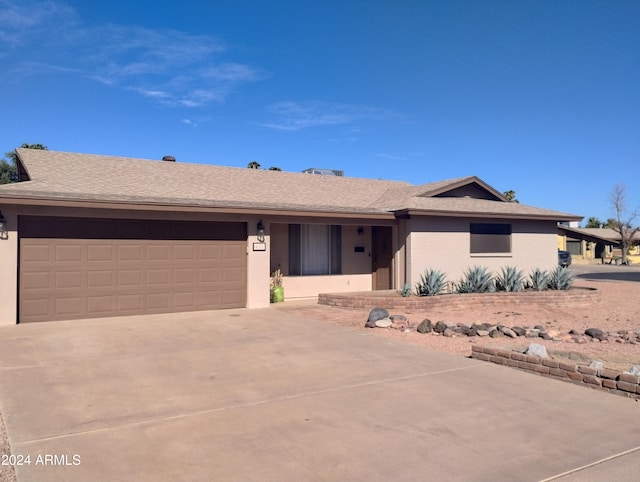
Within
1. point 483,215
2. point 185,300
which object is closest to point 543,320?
point 483,215

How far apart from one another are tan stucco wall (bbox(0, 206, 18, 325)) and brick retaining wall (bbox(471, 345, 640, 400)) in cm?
990

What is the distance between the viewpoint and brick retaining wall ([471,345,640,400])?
20.2ft

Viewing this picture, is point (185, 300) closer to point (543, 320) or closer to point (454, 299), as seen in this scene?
point (454, 299)

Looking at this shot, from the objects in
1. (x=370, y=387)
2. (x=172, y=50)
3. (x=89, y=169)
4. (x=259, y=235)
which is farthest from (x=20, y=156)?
(x=370, y=387)

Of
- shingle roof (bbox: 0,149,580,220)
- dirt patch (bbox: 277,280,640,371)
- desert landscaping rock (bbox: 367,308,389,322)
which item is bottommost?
dirt patch (bbox: 277,280,640,371)

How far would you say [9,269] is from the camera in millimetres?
10977

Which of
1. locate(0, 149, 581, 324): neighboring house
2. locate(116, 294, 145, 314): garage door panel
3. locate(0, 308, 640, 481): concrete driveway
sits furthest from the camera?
locate(116, 294, 145, 314): garage door panel

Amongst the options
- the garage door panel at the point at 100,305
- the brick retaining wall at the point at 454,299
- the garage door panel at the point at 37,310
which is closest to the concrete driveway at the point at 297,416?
the garage door panel at the point at 37,310

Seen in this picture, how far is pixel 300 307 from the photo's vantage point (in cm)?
1427

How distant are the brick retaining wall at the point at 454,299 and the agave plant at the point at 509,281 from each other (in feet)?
1.81

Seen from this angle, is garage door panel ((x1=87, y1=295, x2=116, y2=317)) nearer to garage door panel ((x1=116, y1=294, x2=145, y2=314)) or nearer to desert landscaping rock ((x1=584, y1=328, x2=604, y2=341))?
garage door panel ((x1=116, y1=294, x2=145, y2=314))

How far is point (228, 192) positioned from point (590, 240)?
4833cm

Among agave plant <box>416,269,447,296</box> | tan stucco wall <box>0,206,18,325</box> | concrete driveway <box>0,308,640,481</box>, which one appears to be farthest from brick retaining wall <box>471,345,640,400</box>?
tan stucco wall <box>0,206,18,325</box>

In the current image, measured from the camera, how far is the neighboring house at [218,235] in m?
11.5
